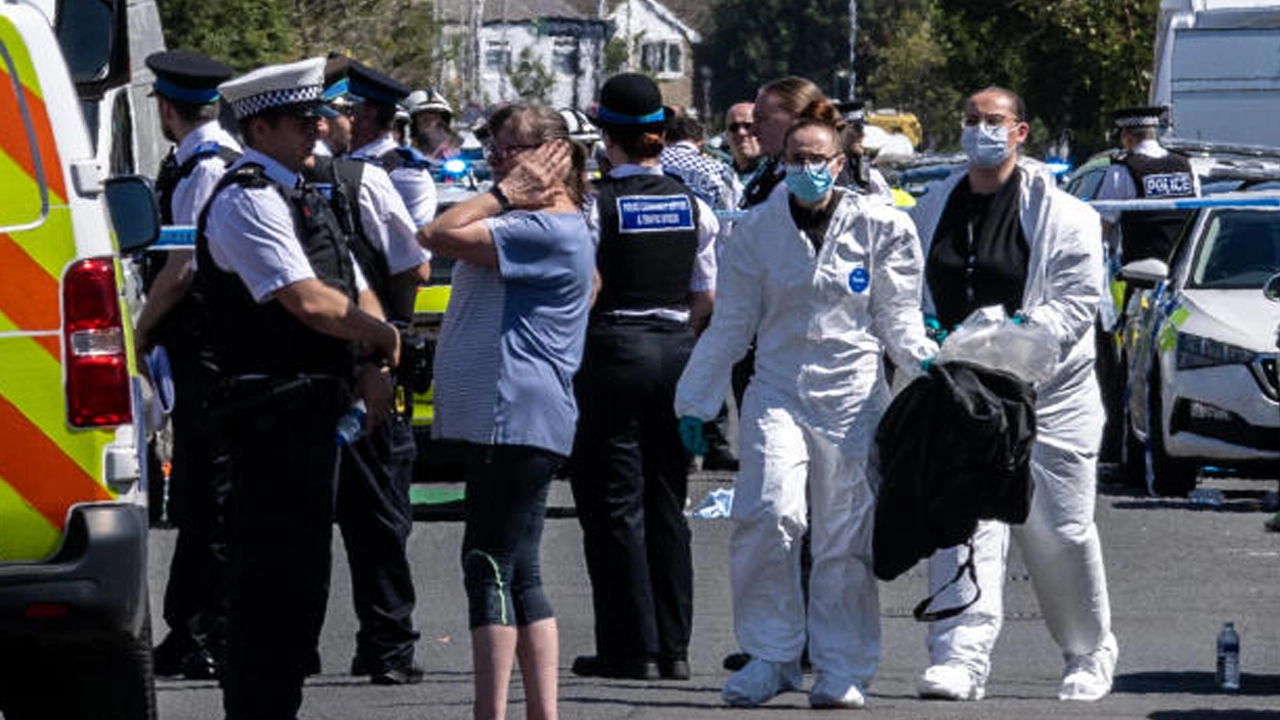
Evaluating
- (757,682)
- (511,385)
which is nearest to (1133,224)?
(757,682)

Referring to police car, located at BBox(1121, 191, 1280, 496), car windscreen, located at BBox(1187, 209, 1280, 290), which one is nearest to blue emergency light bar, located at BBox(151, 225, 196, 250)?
police car, located at BBox(1121, 191, 1280, 496)

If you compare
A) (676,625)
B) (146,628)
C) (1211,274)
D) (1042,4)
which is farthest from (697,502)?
(1042,4)

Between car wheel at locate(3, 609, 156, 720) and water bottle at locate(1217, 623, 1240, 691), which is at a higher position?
car wheel at locate(3, 609, 156, 720)

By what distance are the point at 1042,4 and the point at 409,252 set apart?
45146 mm

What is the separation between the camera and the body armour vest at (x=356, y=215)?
10664 mm

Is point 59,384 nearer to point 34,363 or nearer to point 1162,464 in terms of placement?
point 34,363

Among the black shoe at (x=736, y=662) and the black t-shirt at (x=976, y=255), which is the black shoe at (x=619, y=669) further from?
the black t-shirt at (x=976, y=255)

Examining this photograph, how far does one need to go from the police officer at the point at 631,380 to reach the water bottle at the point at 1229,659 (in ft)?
5.87

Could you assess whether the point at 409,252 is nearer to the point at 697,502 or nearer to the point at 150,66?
the point at 150,66

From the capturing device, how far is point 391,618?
36.0 feet

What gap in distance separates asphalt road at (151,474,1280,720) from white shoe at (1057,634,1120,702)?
6cm

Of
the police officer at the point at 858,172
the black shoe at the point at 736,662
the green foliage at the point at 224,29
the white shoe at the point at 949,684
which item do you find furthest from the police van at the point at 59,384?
the green foliage at the point at 224,29

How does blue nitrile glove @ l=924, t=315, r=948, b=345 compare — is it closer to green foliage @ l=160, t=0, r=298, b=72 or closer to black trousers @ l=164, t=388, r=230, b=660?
black trousers @ l=164, t=388, r=230, b=660

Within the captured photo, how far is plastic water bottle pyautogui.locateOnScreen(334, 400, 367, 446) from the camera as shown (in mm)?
8641
